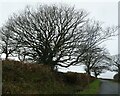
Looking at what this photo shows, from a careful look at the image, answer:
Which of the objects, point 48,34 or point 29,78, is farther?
point 48,34

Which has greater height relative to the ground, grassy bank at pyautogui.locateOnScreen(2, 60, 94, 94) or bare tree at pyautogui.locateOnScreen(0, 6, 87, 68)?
bare tree at pyautogui.locateOnScreen(0, 6, 87, 68)

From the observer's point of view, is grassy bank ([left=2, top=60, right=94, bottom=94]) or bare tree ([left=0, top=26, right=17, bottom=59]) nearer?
grassy bank ([left=2, top=60, right=94, bottom=94])

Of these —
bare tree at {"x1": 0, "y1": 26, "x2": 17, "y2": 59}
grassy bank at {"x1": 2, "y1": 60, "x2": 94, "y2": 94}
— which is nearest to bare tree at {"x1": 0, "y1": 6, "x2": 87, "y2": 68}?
bare tree at {"x1": 0, "y1": 26, "x2": 17, "y2": 59}

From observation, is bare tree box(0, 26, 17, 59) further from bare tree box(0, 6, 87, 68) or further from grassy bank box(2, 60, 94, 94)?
grassy bank box(2, 60, 94, 94)

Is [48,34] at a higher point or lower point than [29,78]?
higher

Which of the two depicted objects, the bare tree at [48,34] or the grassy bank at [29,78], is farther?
the bare tree at [48,34]

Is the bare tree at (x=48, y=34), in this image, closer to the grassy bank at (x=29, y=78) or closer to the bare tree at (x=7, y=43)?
the bare tree at (x=7, y=43)

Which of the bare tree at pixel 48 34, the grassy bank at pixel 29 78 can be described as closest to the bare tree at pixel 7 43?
the bare tree at pixel 48 34

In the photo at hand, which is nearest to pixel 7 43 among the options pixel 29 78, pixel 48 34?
pixel 48 34

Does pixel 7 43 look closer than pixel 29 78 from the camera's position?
No

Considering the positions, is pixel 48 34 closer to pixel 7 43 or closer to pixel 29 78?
pixel 7 43

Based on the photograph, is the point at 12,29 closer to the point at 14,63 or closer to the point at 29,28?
the point at 29,28

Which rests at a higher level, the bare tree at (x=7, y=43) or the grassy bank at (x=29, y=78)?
the bare tree at (x=7, y=43)

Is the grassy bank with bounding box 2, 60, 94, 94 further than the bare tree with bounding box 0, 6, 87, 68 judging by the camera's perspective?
No
